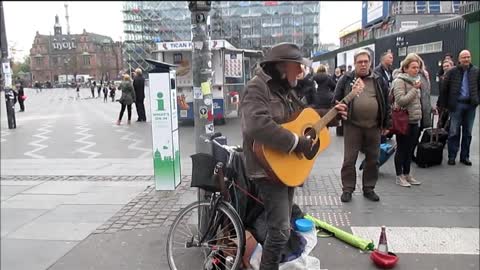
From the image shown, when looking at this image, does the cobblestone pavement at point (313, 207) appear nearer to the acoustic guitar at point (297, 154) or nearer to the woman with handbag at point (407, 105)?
the woman with handbag at point (407, 105)

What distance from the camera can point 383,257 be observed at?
3.82 meters

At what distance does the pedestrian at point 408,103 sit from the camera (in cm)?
606

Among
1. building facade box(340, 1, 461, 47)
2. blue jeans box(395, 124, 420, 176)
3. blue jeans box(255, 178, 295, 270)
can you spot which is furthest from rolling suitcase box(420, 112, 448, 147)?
building facade box(340, 1, 461, 47)

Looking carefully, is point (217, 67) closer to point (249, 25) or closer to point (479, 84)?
point (479, 84)

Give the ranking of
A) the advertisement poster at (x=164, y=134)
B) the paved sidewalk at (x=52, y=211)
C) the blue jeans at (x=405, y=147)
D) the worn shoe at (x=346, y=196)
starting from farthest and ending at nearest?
1. the blue jeans at (x=405, y=147)
2. the advertisement poster at (x=164, y=134)
3. the worn shoe at (x=346, y=196)
4. the paved sidewalk at (x=52, y=211)

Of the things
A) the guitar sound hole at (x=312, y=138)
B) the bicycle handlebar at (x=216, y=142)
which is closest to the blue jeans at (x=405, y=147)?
the bicycle handlebar at (x=216, y=142)

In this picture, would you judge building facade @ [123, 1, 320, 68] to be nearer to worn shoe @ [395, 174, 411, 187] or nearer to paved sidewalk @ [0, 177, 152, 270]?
paved sidewalk @ [0, 177, 152, 270]

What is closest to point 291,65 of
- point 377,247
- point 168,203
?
point 377,247

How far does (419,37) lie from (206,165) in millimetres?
19655

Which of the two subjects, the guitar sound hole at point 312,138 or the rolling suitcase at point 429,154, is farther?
the rolling suitcase at point 429,154

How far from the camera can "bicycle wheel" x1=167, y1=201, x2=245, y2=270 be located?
343 cm

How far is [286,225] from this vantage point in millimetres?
3178

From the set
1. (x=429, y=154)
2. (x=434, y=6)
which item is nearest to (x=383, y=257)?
(x=429, y=154)

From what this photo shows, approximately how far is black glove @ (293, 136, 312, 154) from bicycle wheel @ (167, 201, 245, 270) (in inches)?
29.4
